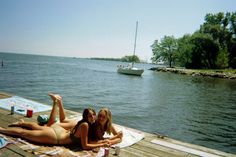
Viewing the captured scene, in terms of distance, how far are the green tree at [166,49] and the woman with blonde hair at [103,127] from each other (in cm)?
8713

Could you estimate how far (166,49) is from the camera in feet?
305

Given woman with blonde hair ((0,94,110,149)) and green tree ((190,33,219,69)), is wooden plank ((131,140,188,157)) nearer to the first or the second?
woman with blonde hair ((0,94,110,149))

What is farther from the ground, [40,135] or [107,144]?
[40,135]

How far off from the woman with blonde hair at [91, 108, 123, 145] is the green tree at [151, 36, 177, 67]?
87.1 meters

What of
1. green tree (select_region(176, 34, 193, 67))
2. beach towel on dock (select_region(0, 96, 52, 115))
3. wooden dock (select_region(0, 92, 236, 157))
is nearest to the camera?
wooden dock (select_region(0, 92, 236, 157))

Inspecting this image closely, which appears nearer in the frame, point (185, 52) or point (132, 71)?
point (132, 71)

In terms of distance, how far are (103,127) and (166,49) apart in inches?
3542

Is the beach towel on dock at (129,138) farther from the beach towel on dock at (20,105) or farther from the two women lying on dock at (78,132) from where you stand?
the beach towel on dock at (20,105)

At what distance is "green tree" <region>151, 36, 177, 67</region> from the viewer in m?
91.9

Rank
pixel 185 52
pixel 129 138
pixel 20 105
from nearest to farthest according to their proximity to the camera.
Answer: pixel 129 138
pixel 20 105
pixel 185 52

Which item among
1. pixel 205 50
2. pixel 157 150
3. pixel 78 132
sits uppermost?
pixel 205 50

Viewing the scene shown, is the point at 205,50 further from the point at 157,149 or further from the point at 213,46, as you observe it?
the point at 157,149

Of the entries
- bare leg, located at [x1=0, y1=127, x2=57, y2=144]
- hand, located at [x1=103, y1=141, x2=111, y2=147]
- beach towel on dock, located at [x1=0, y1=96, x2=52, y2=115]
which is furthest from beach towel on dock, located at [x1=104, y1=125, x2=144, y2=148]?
beach towel on dock, located at [x1=0, y1=96, x2=52, y2=115]

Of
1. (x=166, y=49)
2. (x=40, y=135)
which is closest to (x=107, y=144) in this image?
(x=40, y=135)
